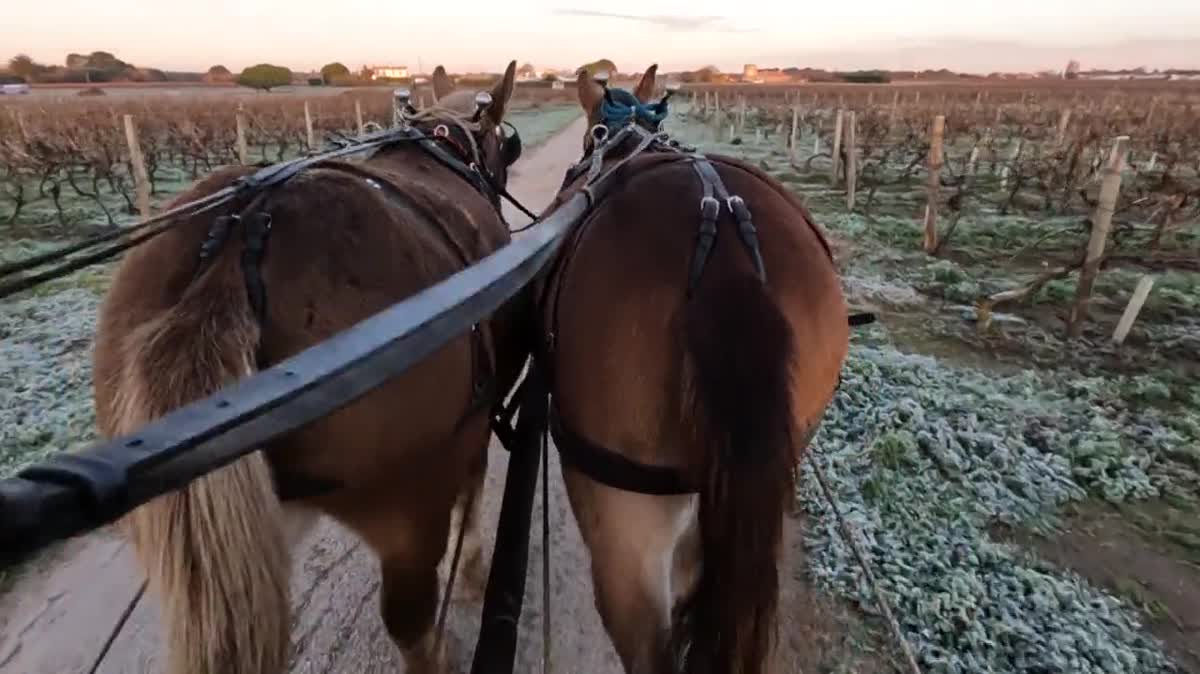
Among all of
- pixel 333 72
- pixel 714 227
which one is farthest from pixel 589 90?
pixel 333 72

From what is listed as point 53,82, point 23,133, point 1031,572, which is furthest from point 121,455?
point 53,82

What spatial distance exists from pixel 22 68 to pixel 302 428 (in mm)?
103687

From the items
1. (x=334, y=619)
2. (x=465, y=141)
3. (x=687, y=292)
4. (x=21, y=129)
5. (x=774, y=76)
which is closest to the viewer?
(x=687, y=292)

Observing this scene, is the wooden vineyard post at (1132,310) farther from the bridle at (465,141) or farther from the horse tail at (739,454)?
the horse tail at (739,454)

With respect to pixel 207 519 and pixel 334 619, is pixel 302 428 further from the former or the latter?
pixel 334 619

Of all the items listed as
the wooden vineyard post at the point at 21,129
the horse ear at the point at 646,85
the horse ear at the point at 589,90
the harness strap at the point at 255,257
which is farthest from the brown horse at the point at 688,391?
the wooden vineyard post at the point at 21,129

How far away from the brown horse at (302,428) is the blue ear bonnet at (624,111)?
187cm

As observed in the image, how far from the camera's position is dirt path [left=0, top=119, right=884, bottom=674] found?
2920 millimetres

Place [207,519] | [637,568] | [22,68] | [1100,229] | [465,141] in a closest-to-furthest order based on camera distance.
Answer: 1. [207,519]
2. [637,568]
3. [465,141]
4. [1100,229]
5. [22,68]

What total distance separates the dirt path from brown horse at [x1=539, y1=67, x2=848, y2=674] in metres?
1.06

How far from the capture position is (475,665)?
6.12 ft

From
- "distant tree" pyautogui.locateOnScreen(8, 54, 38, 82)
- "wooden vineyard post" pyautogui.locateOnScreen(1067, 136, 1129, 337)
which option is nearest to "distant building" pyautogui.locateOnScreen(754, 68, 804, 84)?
"distant tree" pyautogui.locateOnScreen(8, 54, 38, 82)

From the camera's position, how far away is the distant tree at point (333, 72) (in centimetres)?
8464

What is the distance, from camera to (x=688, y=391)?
65.3 inches
